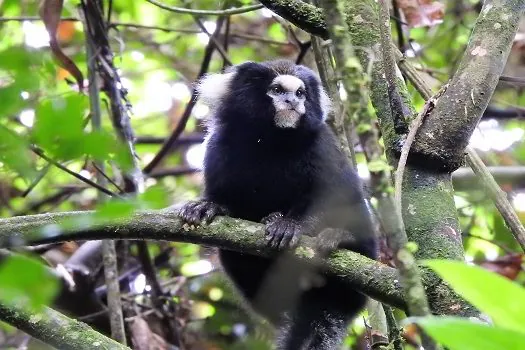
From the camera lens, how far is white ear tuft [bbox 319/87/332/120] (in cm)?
461

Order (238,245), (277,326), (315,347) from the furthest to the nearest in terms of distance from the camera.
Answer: (277,326)
(315,347)
(238,245)

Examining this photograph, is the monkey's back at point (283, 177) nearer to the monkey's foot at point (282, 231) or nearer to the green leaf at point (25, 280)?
the monkey's foot at point (282, 231)

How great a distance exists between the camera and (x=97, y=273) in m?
5.09

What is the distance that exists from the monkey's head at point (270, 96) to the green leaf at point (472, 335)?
11.1ft

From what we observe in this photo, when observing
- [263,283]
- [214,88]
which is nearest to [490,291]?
[263,283]

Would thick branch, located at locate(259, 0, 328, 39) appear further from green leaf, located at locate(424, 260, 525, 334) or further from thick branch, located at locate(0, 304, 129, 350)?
green leaf, located at locate(424, 260, 525, 334)

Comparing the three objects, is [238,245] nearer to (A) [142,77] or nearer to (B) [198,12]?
(B) [198,12]

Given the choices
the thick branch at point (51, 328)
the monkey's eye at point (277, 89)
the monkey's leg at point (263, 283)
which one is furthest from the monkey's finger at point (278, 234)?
the monkey's eye at point (277, 89)

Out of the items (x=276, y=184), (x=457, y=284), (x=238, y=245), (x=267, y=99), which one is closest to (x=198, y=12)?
(x=267, y=99)

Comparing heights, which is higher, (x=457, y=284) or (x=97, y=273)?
(x=457, y=284)

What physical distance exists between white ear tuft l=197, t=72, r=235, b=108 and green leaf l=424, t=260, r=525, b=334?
12.6 feet

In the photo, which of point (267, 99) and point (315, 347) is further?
point (267, 99)

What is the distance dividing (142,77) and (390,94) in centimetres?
513

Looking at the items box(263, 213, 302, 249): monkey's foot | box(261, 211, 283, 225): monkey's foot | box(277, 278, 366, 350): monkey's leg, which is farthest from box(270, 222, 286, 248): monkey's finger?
box(277, 278, 366, 350): monkey's leg
